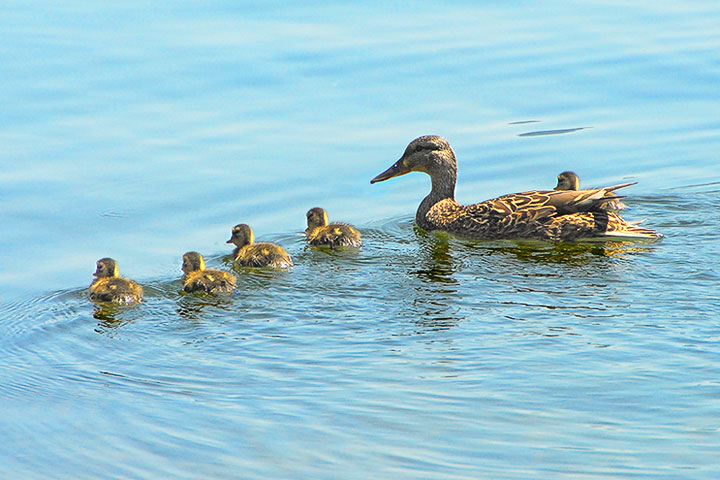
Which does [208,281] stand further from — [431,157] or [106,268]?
[431,157]

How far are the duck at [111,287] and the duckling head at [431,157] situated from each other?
2563 mm

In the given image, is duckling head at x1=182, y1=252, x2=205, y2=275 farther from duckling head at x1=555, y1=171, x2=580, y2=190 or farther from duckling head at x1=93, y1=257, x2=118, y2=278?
duckling head at x1=555, y1=171, x2=580, y2=190

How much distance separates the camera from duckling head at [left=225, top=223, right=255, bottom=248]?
26.5ft

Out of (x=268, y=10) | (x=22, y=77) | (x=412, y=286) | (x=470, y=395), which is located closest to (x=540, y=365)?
(x=470, y=395)

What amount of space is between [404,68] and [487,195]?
285 cm

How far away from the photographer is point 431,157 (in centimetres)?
926

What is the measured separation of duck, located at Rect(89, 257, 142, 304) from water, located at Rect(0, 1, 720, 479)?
118mm

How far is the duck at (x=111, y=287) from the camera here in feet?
23.1

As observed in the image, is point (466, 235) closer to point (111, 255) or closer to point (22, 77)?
point (111, 255)

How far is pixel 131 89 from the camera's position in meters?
11.5

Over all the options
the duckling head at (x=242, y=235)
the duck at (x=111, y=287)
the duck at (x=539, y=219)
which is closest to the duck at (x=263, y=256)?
the duckling head at (x=242, y=235)

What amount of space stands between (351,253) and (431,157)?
148 cm

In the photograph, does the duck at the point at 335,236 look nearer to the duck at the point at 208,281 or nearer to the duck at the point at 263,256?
the duck at the point at 263,256

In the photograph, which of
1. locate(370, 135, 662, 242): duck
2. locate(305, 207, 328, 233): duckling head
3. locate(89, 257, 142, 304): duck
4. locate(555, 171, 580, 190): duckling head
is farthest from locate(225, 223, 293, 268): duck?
locate(555, 171, 580, 190): duckling head
